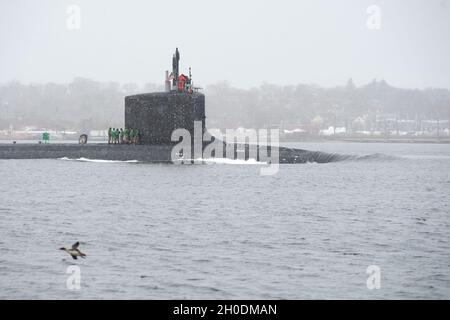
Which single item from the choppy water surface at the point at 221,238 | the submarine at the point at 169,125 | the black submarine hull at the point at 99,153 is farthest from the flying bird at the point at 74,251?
the black submarine hull at the point at 99,153

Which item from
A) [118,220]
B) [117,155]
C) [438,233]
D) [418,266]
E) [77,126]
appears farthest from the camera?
[77,126]

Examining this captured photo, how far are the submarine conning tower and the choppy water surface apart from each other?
3.65m

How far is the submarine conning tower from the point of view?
37.9 metres

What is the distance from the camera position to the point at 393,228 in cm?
2152

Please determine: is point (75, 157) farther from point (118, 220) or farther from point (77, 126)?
point (77, 126)

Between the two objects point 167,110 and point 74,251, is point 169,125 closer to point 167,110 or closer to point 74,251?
point 167,110

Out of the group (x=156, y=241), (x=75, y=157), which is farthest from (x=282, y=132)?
(x=156, y=241)

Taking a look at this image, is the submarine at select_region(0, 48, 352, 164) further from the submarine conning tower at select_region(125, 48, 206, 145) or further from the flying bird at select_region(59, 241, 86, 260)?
the flying bird at select_region(59, 241, 86, 260)

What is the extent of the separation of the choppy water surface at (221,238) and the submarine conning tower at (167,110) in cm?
365

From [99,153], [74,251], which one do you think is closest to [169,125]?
[99,153]

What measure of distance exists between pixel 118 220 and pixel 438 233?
8510mm

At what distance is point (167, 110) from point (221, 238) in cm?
1954

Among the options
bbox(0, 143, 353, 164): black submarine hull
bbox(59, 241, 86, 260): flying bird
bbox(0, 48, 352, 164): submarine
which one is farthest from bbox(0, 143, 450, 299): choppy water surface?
bbox(0, 143, 353, 164): black submarine hull

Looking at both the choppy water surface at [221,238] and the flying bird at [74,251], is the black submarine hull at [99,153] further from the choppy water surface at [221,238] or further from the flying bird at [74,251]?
the flying bird at [74,251]
